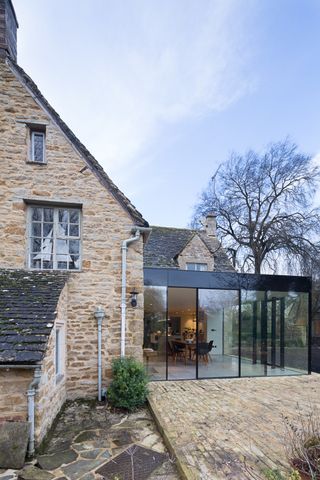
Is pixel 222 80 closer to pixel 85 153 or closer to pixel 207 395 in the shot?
pixel 85 153

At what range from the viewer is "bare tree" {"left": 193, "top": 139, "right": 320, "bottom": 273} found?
70.1 ft

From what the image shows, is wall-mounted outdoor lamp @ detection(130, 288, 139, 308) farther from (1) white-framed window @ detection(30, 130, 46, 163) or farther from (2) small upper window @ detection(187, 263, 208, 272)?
(2) small upper window @ detection(187, 263, 208, 272)

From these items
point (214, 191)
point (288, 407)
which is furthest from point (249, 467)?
point (214, 191)

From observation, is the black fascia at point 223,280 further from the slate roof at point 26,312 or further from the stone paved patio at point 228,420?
the slate roof at point 26,312

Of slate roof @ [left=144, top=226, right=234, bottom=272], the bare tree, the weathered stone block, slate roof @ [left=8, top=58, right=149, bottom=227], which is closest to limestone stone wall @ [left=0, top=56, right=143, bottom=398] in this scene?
slate roof @ [left=8, top=58, right=149, bottom=227]

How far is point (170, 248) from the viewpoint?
17.3m

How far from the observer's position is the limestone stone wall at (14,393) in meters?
5.31

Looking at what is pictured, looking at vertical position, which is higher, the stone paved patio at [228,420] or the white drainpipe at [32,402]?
the white drainpipe at [32,402]

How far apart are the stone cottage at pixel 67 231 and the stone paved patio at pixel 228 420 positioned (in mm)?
2242

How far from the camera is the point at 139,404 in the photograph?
7727 millimetres

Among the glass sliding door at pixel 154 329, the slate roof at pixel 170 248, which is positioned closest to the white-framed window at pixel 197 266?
the slate roof at pixel 170 248

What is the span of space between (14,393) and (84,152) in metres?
6.60

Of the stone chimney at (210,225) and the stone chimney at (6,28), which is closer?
the stone chimney at (6,28)

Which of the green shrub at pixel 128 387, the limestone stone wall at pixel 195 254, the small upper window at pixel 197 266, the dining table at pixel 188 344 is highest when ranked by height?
the limestone stone wall at pixel 195 254
